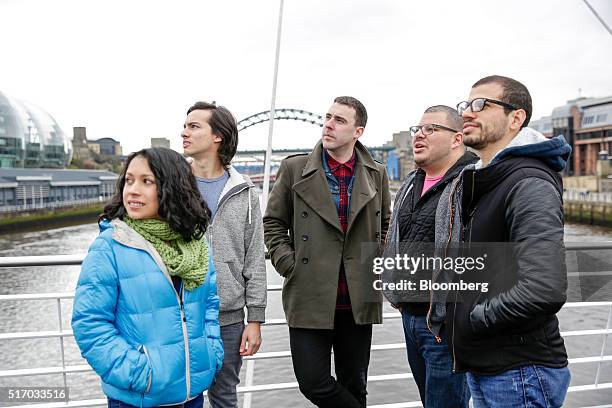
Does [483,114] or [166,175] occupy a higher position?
[483,114]

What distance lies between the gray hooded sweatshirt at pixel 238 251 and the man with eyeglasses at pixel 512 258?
711 millimetres

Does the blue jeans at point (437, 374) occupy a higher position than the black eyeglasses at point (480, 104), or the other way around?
the black eyeglasses at point (480, 104)

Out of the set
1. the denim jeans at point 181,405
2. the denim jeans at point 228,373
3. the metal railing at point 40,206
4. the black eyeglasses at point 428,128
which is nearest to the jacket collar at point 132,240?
the denim jeans at point 181,405

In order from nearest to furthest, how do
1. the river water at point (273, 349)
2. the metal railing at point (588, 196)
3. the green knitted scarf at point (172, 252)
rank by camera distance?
the green knitted scarf at point (172, 252)
the river water at point (273, 349)
the metal railing at point (588, 196)

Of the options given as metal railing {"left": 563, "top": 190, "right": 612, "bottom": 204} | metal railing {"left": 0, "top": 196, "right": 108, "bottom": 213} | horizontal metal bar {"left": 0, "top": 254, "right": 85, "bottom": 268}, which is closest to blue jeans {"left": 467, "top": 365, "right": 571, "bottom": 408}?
horizontal metal bar {"left": 0, "top": 254, "right": 85, "bottom": 268}

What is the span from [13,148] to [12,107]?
3.40 metres

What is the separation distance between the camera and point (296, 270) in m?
1.94

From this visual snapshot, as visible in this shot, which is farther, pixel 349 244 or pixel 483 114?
pixel 349 244

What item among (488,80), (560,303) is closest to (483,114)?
(488,80)

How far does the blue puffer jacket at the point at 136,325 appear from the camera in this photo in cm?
131

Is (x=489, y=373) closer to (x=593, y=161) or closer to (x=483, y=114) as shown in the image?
(x=483, y=114)

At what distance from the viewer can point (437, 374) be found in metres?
1.79

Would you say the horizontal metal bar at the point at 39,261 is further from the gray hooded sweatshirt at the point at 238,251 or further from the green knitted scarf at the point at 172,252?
the green knitted scarf at the point at 172,252

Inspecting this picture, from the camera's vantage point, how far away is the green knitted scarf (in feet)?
4.71
